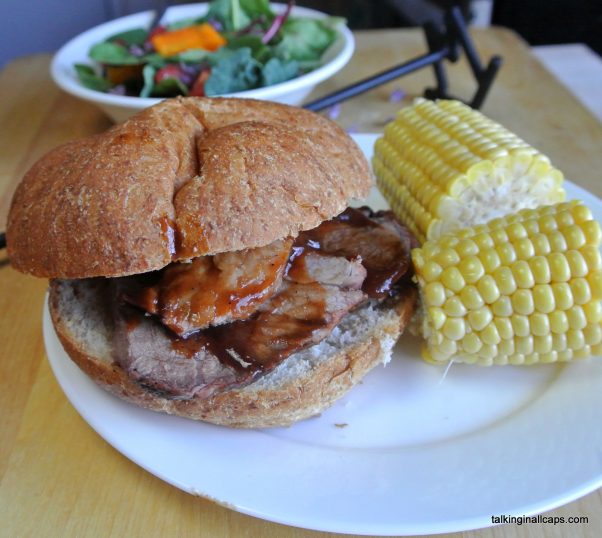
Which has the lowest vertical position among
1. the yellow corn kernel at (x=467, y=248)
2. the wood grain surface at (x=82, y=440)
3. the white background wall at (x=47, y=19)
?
the white background wall at (x=47, y=19)

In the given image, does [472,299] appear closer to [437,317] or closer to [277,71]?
[437,317]

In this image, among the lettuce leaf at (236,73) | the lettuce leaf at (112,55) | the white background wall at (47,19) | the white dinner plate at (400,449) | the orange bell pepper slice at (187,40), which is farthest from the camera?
the white background wall at (47,19)

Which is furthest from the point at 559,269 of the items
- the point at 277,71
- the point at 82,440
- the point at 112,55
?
the point at 112,55

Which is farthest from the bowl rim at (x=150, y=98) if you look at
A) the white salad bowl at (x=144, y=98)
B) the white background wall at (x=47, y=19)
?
the white background wall at (x=47, y=19)

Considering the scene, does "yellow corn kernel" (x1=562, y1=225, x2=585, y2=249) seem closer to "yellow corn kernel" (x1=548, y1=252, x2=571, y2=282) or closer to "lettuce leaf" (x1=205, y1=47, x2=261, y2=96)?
"yellow corn kernel" (x1=548, y1=252, x2=571, y2=282)

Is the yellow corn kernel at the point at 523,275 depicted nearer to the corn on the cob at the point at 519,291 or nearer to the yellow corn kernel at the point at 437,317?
the corn on the cob at the point at 519,291

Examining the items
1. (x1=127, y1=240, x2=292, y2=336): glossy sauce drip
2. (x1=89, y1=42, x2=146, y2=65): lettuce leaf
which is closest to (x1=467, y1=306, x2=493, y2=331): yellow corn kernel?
(x1=127, y1=240, x2=292, y2=336): glossy sauce drip
